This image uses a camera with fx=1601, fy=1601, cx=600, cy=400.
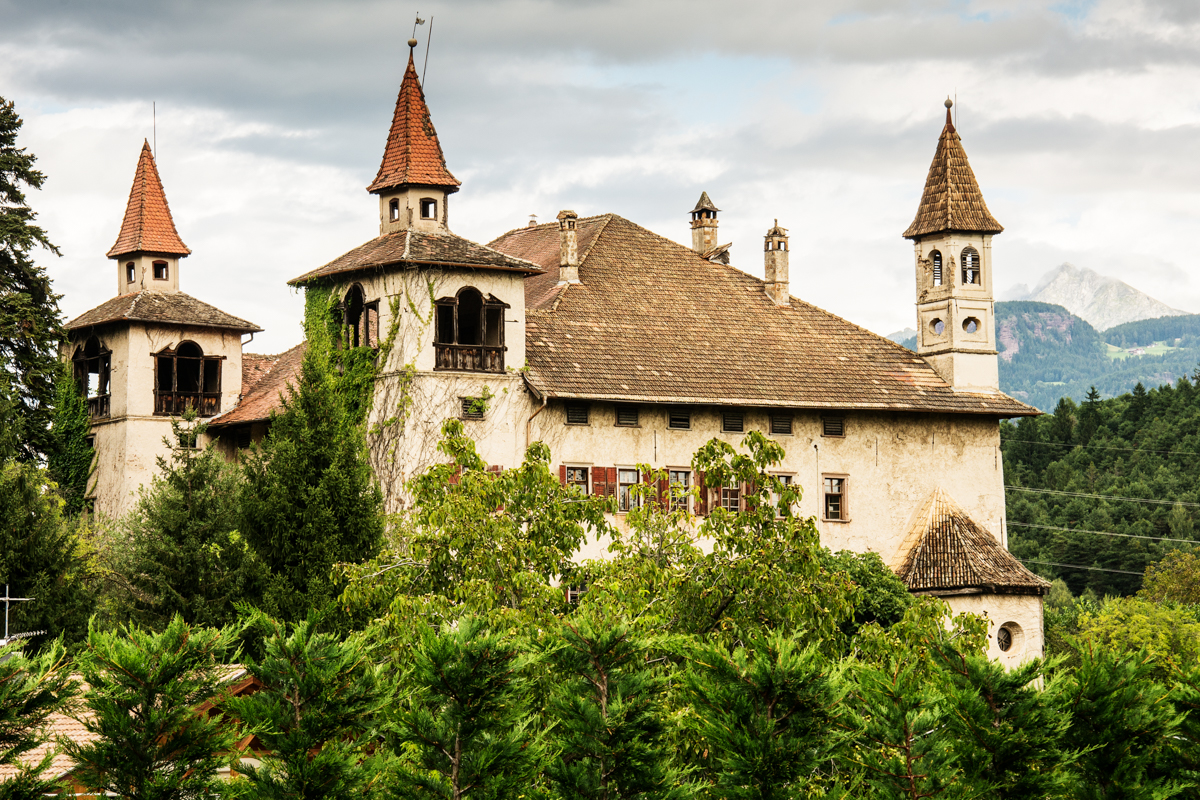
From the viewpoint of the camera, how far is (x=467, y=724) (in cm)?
1630

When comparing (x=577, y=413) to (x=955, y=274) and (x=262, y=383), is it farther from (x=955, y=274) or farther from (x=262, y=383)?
(x=955, y=274)

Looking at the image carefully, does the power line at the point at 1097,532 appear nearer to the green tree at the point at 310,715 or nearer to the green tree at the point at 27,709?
the green tree at the point at 310,715

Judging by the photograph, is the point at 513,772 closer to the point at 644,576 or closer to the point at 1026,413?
the point at 644,576

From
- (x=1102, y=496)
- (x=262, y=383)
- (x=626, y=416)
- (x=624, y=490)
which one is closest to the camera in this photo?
(x=624, y=490)

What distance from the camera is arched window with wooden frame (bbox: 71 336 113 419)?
142 feet

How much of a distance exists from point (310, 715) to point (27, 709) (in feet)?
8.89

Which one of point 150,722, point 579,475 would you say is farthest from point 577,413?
point 150,722

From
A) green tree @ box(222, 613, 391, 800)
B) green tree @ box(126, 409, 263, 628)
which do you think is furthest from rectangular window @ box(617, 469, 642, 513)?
green tree @ box(222, 613, 391, 800)

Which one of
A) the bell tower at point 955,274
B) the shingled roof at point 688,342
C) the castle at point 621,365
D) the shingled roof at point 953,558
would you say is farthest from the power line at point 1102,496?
the shingled roof at point 953,558

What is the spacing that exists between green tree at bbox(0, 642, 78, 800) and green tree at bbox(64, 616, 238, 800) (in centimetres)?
28

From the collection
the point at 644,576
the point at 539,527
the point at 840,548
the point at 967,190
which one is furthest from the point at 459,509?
the point at 967,190

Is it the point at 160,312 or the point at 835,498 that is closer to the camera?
the point at 835,498

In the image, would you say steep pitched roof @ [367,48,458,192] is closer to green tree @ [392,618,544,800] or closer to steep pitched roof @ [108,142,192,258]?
steep pitched roof @ [108,142,192,258]

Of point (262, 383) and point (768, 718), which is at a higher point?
point (262, 383)
